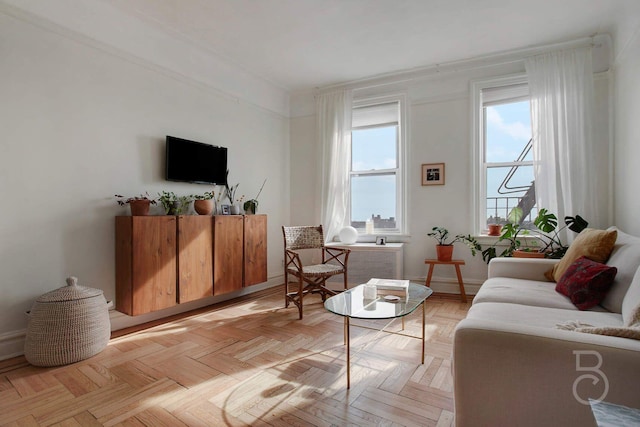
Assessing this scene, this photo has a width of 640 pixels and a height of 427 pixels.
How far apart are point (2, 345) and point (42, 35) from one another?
7.46 feet

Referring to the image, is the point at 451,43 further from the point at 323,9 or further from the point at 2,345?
the point at 2,345

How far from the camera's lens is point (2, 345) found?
2328 millimetres

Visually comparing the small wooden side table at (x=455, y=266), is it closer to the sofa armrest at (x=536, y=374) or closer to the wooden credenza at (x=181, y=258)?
the wooden credenza at (x=181, y=258)

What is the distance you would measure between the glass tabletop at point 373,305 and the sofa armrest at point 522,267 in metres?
0.83

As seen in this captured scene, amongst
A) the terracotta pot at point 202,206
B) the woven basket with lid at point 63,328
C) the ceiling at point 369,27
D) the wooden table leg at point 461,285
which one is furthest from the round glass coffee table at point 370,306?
the ceiling at point 369,27

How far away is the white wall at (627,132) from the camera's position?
2.75 meters

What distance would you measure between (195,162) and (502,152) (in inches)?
141

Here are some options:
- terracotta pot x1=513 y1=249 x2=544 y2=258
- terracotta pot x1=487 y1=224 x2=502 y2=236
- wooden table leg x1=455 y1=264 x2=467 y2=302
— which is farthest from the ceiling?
wooden table leg x1=455 y1=264 x2=467 y2=302

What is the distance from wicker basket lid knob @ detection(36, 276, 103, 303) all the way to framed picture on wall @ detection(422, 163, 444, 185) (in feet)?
12.0

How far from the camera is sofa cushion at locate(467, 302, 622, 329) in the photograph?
5.53 feet

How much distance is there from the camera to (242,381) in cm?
205

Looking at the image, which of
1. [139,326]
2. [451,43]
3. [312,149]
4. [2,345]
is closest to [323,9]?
[451,43]

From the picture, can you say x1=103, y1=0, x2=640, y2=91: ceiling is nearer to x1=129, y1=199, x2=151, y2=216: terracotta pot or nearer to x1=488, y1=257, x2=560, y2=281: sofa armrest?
x1=129, y1=199, x2=151, y2=216: terracotta pot

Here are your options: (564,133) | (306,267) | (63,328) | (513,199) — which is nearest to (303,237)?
(306,267)
